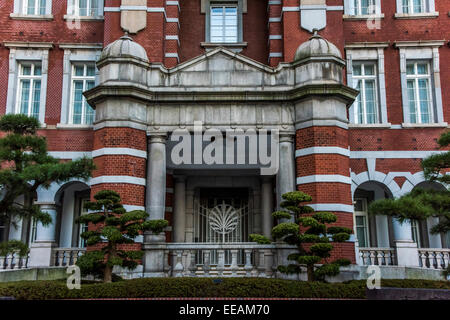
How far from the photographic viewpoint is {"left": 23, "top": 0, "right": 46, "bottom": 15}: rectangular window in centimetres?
1653

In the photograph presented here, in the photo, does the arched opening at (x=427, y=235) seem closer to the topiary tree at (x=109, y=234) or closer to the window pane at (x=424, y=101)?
the window pane at (x=424, y=101)

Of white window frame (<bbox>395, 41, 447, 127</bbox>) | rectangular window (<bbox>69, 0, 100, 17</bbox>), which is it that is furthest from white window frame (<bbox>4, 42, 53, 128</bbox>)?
white window frame (<bbox>395, 41, 447, 127</bbox>)

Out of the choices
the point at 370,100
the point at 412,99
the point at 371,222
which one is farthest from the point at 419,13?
the point at 371,222

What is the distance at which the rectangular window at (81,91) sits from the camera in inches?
621

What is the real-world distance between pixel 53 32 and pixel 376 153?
11.7 meters

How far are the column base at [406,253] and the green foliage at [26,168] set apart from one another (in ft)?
31.4

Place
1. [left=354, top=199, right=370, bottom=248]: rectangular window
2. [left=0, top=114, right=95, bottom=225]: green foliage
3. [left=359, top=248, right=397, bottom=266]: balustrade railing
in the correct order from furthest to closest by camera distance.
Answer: [left=354, top=199, right=370, bottom=248]: rectangular window, [left=359, top=248, right=397, bottom=266]: balustrade railing, [left=0, top=114, right=95, bottom=225]: green foliage

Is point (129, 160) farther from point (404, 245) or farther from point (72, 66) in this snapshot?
point (404, 245)

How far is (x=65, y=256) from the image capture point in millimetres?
13945

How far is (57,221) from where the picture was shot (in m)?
15.7

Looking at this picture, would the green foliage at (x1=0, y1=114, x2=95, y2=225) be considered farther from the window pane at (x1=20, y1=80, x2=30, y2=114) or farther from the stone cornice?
the window pane at (x1=20, y1=80, x2=30, y2=114)

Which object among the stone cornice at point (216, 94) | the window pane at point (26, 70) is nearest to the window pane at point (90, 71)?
the window pane at point (26, 70)

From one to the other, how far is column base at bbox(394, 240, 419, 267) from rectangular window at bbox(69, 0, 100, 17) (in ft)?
41.6

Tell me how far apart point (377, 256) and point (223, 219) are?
16.5 feet
